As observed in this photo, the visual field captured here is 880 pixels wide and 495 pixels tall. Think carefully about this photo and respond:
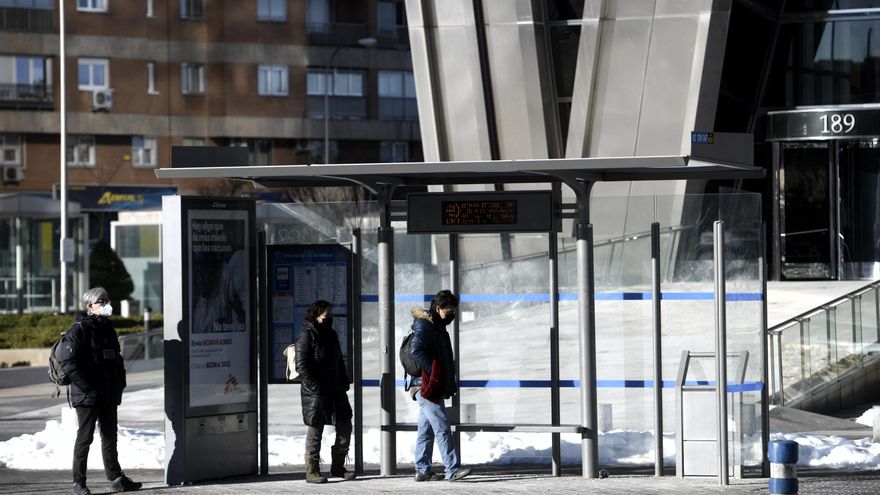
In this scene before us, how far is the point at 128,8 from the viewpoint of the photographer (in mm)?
57938

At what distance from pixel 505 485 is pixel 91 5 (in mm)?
48365

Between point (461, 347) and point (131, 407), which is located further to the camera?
point (131, 407)

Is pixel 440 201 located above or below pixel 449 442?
above

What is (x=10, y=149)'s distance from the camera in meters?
56.3

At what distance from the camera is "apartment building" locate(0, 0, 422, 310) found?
56.5m

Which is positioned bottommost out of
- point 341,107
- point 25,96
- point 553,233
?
point 553,233

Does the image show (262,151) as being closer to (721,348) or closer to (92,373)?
(92,373)

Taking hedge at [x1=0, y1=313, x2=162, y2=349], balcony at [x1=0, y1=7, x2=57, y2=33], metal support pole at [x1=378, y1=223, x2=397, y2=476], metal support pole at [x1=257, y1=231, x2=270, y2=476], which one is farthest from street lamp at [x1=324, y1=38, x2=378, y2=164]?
metal support pole at [x1=378, y1=223, x2=397, y2=476]

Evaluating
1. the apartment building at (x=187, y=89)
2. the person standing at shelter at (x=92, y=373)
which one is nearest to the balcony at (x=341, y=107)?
the apartment building at (x=187, y=89)

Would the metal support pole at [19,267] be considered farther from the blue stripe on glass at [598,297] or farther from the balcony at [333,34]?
the blue stripe on glass at [598,297]

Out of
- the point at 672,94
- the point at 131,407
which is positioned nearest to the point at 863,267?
the point at 672,94

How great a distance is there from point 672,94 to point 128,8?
119 ft

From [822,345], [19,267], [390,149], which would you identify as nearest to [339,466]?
[822,345]

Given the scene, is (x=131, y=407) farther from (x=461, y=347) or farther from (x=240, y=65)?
(x=240, y=65)
